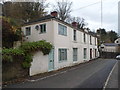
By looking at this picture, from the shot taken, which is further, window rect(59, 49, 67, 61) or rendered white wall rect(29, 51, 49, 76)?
window rect(59, 49, 67, 61)

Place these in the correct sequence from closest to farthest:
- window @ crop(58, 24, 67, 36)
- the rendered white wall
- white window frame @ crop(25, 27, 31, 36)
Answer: the rendered white wall → window @ crop(58, 24, 67, 36) → white window frame @ crop(25, 27, 31, 36)

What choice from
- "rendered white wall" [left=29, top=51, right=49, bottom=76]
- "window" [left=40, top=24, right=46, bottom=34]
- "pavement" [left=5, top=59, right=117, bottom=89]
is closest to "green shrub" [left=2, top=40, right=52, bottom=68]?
"rendered white wall" [left=29, top=51, right=49, bottom=76]

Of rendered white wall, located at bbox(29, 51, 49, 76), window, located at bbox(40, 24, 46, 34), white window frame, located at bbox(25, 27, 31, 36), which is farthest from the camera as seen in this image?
white window frame, located at bbox(25, 27, 31, 36)

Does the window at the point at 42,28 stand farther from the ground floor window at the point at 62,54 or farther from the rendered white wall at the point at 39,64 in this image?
the rendered white wall at the point at 39,64

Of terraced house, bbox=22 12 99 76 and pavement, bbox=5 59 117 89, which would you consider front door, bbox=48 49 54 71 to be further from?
pavement, bbox=5 59 117 89

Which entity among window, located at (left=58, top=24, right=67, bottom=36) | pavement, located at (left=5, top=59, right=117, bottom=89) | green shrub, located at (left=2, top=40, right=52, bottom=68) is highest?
window, located at (left=58, top=24, right=67, bottom=36)

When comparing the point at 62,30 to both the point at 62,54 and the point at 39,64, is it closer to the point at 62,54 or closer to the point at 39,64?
the point at 62,54

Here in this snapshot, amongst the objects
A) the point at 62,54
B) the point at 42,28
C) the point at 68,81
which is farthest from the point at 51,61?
the point at 68,81

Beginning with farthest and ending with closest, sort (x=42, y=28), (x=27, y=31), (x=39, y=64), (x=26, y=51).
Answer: (x=27, y=31) < (x=42, y=28) < (x=39, y=64) < (x=26, y=51)

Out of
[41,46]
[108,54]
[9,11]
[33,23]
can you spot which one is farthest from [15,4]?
[108,54]

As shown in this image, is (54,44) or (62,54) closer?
(54,44)

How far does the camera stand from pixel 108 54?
5334 cm

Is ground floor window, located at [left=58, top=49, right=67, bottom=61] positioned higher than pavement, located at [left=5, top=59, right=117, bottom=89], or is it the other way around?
ground floor window, located at [left=58, top=49, right=67, bottom=61]

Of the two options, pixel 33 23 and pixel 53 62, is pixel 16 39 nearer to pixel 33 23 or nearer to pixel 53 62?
pixel 33 23
